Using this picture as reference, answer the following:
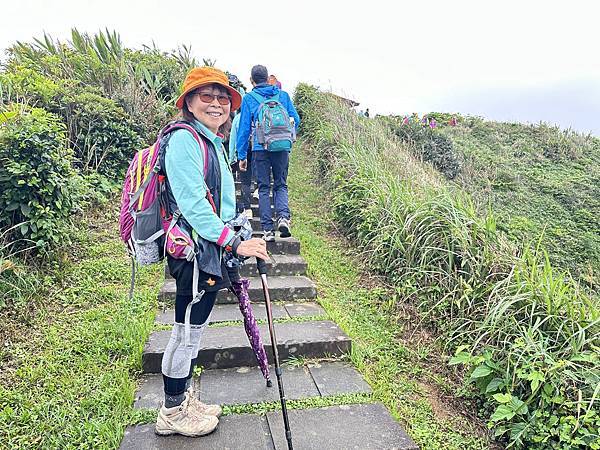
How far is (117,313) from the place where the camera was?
342 centimetres

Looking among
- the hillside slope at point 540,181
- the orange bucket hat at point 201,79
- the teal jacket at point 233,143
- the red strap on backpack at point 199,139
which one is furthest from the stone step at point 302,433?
the hillside slope at point 540,181

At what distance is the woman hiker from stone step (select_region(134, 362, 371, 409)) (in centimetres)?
34

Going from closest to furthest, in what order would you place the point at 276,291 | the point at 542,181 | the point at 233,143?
the point at 276,291 → the point at 233,143 → the point at 542,181

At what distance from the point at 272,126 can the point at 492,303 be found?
260cm

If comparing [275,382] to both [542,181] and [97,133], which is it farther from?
[542,181]

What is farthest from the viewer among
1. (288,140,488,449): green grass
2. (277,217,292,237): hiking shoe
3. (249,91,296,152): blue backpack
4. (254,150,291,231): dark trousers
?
(277,217,292,237): hiking shoe

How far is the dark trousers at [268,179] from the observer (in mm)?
4598

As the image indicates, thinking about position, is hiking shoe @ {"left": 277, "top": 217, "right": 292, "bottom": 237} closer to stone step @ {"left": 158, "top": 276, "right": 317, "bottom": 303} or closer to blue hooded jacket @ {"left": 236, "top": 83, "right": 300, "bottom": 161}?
stone step @ {"left": 158, "top": 276, "right": 317, "bottom": 303}

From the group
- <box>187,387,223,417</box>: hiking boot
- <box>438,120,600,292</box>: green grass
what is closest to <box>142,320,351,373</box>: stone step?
<box>187,387,223,417</box>: hiking boot

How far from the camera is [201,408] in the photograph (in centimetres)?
243

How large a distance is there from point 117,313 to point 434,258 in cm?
274

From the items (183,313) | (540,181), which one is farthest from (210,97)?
(540,181)

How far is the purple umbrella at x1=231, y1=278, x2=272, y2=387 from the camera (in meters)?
2.48

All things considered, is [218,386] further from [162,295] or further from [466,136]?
[466,136]
